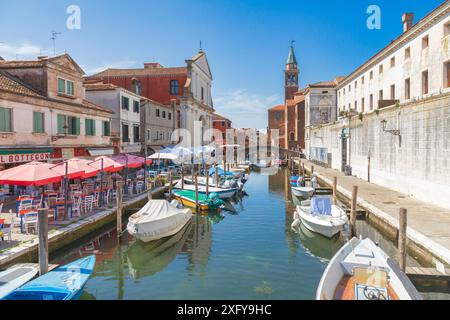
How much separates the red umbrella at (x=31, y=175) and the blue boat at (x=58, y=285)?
4.80 metres

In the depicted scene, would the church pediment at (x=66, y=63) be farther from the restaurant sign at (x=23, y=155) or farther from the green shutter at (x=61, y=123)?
the restaurant sign at (x=23, y=155)

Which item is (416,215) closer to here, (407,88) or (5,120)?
(407,88)

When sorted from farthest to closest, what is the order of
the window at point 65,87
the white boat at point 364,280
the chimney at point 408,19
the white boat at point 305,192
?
1. the chimney at point 408,19
2. the white boat at point 305,192
3. the window at point 65,87
4. the white boat at point 364,280

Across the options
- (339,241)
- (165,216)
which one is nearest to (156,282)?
(165,216)

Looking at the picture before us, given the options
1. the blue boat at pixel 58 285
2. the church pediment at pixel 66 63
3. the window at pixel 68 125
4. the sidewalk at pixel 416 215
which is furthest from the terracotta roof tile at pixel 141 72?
the blue boat at pixel 58 285

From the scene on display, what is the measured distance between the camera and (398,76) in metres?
27.2

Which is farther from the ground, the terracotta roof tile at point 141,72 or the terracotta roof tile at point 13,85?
the terracotta roof tile at point 141,72

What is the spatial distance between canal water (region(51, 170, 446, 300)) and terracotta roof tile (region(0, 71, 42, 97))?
30.2 ft

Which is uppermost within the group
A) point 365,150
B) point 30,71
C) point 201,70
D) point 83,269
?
point 201,70

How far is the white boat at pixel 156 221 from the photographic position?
1393cm

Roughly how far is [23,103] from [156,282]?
13630 mm

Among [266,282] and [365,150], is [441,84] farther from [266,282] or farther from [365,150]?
[266,282]

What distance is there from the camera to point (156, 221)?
14.4 m

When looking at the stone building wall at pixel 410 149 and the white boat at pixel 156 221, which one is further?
the stone building wall at pixel 410 149
